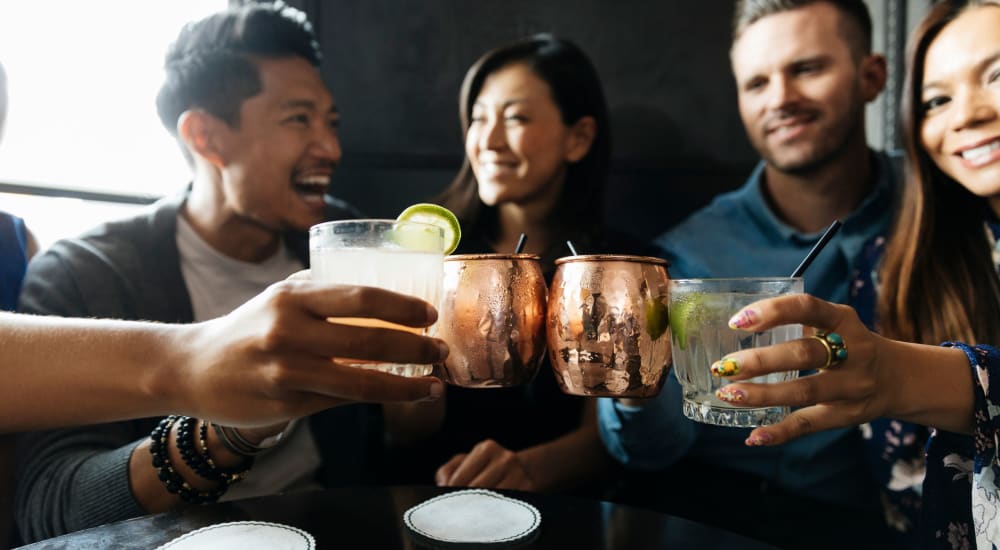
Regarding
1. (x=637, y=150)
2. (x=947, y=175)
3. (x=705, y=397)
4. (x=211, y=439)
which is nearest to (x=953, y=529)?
(x=705, y=397)

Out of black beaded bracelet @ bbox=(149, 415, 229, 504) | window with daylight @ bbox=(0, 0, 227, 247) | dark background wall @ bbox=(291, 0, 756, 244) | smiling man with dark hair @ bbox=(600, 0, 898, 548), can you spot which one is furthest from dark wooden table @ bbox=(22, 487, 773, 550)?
dark background wall @ bbox=(291, 0, 756, 244)

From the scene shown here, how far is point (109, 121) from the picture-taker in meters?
2.00

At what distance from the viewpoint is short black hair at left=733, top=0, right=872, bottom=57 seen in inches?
76.6

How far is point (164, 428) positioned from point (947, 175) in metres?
1.80

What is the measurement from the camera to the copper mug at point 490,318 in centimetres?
92

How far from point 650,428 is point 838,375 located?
1.57ft

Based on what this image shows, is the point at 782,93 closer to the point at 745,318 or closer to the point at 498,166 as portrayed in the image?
the point at 498,166

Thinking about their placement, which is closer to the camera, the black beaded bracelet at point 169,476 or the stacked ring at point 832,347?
the stacked ring at point 832,347

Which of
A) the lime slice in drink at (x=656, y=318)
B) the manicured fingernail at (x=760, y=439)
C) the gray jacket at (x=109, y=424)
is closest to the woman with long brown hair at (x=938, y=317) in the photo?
the manicured fingernail at (x=760, y=439)

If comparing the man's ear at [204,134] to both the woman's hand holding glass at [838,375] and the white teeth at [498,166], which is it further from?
the woman's hand holding glass at [838,375]

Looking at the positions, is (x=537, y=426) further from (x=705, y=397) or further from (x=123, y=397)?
(x=123, y=397)

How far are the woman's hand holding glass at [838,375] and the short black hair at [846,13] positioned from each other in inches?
52.2

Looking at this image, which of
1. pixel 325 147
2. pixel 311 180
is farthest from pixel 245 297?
pixel 325 147

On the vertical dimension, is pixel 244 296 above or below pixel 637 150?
below
